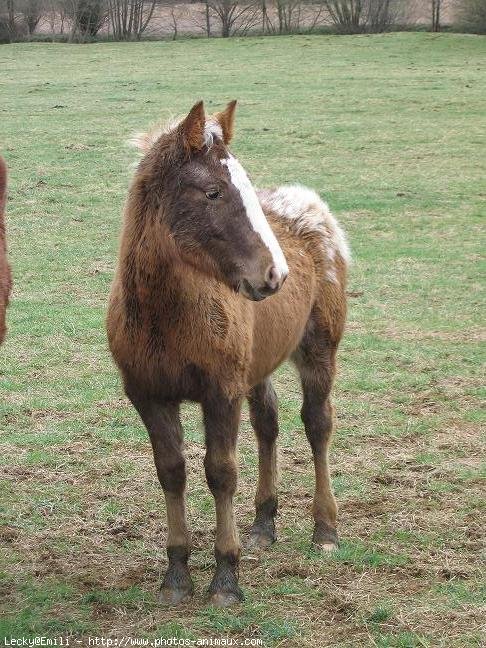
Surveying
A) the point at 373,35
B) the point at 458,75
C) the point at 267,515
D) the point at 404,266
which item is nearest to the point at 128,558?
the point at 267,515

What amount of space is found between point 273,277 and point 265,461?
→ 1.53 m

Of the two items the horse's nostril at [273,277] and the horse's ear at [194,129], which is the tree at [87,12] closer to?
the horse's ear at [194,129]

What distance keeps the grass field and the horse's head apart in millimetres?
1414

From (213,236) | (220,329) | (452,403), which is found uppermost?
(213,236)

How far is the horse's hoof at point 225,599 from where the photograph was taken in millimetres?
3961

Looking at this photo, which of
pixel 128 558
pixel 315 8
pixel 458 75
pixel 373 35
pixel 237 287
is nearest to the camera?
pixel 237 287

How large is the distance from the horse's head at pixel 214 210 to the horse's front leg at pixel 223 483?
0.54 meters

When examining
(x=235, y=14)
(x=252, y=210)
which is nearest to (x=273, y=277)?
(x=252, y=210)

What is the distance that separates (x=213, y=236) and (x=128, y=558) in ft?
5.48

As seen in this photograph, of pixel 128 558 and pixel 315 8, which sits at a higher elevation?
pixel 315 8

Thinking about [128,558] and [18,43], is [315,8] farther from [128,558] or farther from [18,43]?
[128,558]

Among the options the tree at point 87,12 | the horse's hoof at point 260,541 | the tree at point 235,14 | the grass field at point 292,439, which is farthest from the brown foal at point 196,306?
the tree at point 87,12

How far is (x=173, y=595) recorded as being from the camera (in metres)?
4.03

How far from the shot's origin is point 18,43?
3481 centimetres
